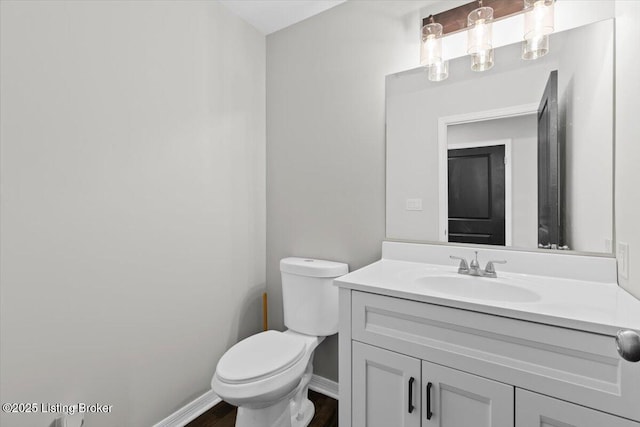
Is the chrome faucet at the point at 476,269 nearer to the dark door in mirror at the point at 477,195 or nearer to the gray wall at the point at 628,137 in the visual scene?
the dark door in mirror at the point at 477,195

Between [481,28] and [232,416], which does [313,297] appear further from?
[481,28]

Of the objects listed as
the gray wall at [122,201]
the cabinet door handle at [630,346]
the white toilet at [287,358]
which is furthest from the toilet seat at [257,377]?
the cabinet door handle at [630,346]

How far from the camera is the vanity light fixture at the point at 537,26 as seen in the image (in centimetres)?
125

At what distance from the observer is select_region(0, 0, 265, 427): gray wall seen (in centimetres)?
111

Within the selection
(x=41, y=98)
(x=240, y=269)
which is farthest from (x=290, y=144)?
(x=41, y=98)

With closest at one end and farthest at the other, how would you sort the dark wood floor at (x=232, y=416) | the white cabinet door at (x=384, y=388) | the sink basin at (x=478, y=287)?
the white cabinet door at (x=384, y=388), the sink basin at (x=478, y=287), the dark wood floor at (x=232, y=416)

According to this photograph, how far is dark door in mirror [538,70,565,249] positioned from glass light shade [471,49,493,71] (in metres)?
0.25

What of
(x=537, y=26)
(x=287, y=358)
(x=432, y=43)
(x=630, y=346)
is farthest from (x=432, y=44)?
(x=287, y=358)

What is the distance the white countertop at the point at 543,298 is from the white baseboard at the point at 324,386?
0.92 meters

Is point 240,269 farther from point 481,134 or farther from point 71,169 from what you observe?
point 481,134

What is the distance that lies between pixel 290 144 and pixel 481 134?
3.70ft

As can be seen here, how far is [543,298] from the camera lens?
103 centimetres

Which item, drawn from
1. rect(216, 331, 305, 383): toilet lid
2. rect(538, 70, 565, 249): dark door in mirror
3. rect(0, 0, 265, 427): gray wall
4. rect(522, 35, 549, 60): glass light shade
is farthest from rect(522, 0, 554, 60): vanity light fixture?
rect(216, 331, 305, 383): toilet lid

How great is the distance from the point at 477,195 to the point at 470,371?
2.65 feet
